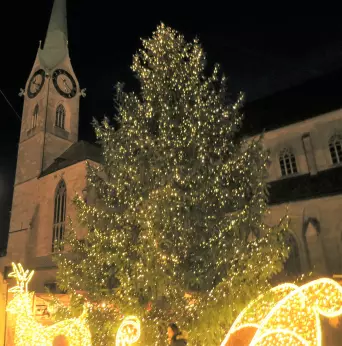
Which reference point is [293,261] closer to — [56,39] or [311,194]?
[311,194]

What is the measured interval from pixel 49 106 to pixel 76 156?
6.71 metres

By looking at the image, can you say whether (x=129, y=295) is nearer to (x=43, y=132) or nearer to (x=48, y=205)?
(x=48, y=205)

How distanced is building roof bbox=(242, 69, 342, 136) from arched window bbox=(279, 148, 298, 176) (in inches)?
63.9

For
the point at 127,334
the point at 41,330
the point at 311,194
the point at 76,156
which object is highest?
the point at 76,156

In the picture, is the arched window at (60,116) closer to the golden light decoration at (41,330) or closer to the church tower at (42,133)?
the church tower at (42,133)

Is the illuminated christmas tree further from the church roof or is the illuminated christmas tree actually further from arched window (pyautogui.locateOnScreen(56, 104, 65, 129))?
arched window (pyautogui.locateOnScreen(56, 104, 65, 129))

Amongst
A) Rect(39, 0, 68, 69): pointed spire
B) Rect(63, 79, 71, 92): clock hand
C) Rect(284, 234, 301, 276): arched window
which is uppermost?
Rect(39, 0, 68, 69): pointed spire

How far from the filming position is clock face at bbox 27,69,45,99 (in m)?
33.9

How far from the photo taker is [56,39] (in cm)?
3631

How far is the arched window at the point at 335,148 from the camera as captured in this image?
18430 mm

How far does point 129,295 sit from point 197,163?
3.92 meters

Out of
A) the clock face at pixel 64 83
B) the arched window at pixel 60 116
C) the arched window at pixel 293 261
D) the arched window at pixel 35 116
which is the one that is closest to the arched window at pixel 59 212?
the arched window at pixel 60 116

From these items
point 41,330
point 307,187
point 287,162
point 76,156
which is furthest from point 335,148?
point 76,156

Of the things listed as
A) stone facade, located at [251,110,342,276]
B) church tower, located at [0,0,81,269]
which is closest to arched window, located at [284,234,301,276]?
stone facade, located at [251,110,342,276]
